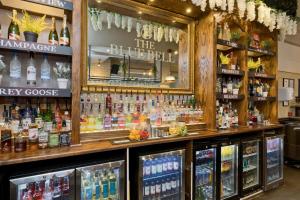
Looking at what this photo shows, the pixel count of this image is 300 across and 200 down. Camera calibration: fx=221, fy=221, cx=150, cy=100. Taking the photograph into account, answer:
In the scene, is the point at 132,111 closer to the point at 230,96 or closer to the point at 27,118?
the point at 27,118

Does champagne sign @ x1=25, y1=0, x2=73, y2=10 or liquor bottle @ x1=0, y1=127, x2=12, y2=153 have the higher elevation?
champagne sign @ x1=25, y1=0, x2=73, y2=10

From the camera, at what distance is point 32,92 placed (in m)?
1.92

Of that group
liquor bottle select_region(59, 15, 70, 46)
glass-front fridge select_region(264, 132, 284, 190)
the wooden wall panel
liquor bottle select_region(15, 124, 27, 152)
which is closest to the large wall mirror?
the wooden wall panel

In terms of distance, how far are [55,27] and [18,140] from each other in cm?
119

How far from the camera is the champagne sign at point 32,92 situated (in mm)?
1812

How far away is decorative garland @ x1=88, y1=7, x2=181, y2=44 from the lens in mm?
2646

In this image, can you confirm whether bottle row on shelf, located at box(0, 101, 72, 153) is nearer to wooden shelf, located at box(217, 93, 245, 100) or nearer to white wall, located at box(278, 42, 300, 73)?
wooden shelf, located at box(217, 93, 245, 100)

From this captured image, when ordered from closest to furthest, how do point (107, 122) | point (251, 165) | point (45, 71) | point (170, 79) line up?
point (45, 71) < point (107, 122) < point (170, 79) < point (251, 165)

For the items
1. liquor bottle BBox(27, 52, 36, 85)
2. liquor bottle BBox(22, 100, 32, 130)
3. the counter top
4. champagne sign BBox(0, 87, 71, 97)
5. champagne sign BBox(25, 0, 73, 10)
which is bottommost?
the counter top

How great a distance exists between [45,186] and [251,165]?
10.1ft

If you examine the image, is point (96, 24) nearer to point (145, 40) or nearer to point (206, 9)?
point (145, 40)

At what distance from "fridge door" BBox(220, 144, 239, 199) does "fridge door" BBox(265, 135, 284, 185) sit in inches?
34.5

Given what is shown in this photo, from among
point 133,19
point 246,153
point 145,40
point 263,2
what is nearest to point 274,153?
point 246,153

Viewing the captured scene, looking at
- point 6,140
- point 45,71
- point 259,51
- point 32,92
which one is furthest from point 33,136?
point 259,51
